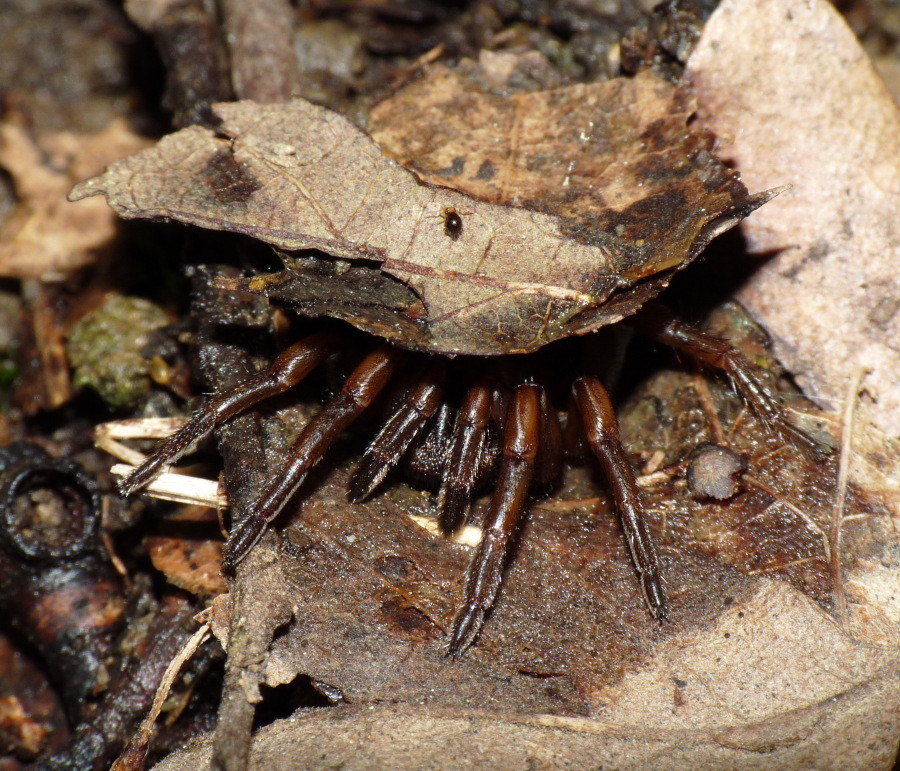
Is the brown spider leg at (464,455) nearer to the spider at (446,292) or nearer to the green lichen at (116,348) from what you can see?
the spider at (446,292)

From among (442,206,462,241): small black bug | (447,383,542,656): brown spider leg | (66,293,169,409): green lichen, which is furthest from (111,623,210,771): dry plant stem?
(442,206,462,241): small black bug

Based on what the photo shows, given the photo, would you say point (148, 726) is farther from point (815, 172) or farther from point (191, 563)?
point (815, 172)

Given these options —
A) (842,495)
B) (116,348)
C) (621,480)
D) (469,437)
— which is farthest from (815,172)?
(116,348)

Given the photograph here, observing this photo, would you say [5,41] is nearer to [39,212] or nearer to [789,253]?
[39,212]

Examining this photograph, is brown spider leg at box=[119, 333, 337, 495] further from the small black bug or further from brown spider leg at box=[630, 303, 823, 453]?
brown spider leg at box=[630, 303, 823, 453]

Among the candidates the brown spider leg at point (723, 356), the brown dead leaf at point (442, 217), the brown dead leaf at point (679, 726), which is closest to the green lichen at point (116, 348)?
the brown dead leaf at point (442, 217)
